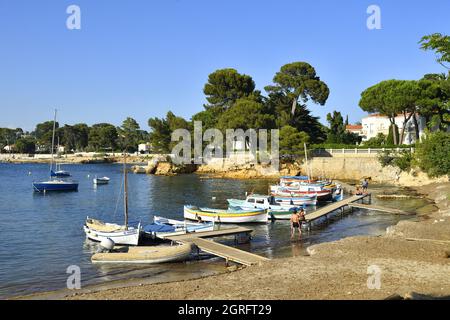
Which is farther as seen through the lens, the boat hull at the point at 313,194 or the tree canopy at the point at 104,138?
the tree canopy at the point at 104,138

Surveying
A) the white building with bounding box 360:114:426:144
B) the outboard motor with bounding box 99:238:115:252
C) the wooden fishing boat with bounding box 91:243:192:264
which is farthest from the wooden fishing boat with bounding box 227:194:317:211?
the white building with bounding box 360:114:426:144

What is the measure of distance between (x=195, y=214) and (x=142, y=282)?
56.5 feet

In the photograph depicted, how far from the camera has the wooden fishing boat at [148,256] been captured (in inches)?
897

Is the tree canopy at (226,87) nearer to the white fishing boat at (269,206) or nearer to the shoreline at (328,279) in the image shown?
Result: the white fishing boat at (269,206)

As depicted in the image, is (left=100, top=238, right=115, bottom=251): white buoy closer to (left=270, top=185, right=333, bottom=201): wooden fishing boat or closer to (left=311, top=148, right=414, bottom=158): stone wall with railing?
(left=270, top=185, right=333, bottom=201): wooden fishing boat

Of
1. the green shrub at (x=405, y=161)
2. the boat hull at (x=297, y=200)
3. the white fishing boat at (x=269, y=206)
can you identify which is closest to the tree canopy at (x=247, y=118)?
the green shrub at (x=405, y=161)

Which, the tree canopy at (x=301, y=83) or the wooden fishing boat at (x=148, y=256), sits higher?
the tree canopy at (x=301, y=83)

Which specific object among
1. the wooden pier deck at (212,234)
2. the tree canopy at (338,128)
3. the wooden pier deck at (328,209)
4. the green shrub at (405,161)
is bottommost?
the wooden pier deck at (212,234)

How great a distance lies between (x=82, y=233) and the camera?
3291cm

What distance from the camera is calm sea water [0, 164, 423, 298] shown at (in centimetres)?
2162

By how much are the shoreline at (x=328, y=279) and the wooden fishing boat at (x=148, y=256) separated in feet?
8.90

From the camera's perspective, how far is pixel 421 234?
84.4ft

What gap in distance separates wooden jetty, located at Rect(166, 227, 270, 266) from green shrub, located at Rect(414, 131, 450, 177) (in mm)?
34093
